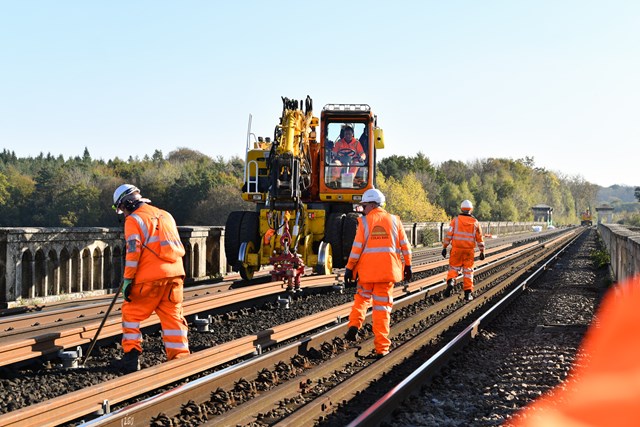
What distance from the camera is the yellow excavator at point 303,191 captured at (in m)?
14.9

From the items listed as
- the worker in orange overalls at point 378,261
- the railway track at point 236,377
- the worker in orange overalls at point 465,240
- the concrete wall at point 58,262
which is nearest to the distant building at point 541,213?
the worker in orange overalls at point 465,240

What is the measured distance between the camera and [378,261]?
9148 millimetres

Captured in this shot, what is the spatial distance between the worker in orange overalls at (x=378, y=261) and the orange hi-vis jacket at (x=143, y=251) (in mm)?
2657

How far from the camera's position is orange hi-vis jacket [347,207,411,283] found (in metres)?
9.13

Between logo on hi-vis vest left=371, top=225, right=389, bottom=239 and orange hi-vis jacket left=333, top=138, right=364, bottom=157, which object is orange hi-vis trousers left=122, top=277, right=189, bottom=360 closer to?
logo on hi-vis vest left=371, top=225, right=389, bottom=239

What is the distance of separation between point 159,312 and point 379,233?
292 centimetres

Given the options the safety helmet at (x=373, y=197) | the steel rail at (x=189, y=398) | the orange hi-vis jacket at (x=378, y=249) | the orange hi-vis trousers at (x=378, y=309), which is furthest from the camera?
the safety helmet at (x=373, y=197)

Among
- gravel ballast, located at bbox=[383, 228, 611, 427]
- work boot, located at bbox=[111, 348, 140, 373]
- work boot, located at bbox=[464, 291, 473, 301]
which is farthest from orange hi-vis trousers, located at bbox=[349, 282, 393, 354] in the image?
work boot, located at bbox=[464, 291, 473, 301]

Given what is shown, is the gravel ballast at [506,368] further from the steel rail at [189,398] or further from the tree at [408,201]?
the tree at [408,201]

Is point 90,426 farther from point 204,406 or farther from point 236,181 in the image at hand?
point 236,181

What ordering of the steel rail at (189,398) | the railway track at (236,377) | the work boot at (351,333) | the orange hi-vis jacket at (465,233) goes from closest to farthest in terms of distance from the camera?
1. the steel rail at (189,398)
2. the railway track at (236,377)
3. the work boot at (351,333)
4. the orange hi-vis jacket at (465,233)

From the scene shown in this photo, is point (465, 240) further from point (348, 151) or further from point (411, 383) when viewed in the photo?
point (411, 383)

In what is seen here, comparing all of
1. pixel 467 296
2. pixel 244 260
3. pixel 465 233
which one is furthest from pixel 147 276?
pixel 467 296

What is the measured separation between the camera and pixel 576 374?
8258mm
